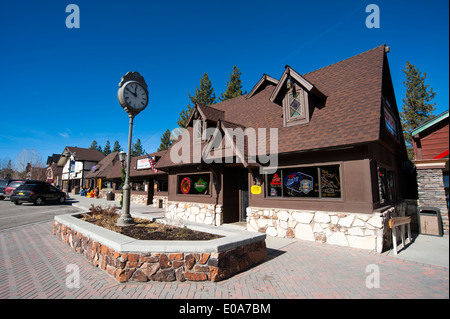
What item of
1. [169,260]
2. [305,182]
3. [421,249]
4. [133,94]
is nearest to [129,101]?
[133,94]

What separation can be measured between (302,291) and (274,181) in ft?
17.3

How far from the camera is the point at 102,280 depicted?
4.67 metres

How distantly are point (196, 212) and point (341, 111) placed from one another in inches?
330

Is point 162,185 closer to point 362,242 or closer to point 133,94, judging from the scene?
point 133,94

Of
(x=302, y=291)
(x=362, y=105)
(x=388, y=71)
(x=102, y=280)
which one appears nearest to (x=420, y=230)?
(x=362, y=105)

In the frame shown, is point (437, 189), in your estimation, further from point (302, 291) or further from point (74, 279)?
point (74, 279)

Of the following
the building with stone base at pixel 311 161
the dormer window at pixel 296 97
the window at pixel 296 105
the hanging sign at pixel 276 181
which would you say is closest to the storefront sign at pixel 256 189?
the building with stone base at pixel 311 161

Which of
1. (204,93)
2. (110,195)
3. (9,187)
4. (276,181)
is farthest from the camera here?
(204,93)

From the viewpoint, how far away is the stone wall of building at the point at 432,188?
30.7 feet

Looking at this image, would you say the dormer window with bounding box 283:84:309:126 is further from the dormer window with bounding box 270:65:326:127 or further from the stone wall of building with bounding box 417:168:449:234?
the stone wall of building with bounding box 417:168:449:234

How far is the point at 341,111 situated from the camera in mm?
8008

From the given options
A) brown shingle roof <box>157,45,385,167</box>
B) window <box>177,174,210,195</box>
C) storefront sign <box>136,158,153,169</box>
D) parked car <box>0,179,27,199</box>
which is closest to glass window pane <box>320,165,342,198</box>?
brown shingle roof <box>157,45,385,167</box>

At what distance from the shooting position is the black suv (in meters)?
18.5
